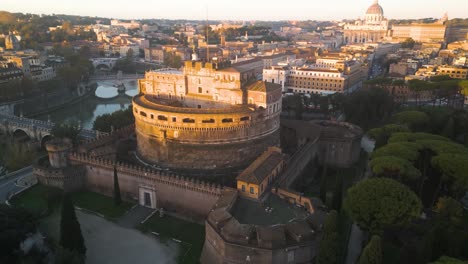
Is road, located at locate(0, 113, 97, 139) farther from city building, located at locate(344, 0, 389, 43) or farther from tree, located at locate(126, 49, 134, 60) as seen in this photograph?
city building, located at locate(344, 0, 389, 43)

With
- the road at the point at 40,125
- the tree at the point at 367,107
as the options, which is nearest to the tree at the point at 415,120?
the tree at the point at 367,107

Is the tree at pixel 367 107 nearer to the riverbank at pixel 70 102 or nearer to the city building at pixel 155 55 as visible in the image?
the riverbank at pixel 70 102

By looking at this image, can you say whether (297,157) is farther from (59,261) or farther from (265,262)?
(59,261)

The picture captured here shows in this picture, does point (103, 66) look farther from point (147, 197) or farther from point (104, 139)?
point (147, 197)

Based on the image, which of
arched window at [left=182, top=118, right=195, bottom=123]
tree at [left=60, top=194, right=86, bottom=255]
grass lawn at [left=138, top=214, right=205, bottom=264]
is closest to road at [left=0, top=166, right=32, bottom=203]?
tree at [left=60, top=194, right=86, bottom=255]

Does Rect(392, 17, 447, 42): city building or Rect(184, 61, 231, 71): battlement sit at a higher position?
Rect(392, 17, 447, 42): city building

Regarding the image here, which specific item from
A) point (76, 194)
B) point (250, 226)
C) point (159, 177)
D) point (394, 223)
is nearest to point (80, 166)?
point (76, 194)
